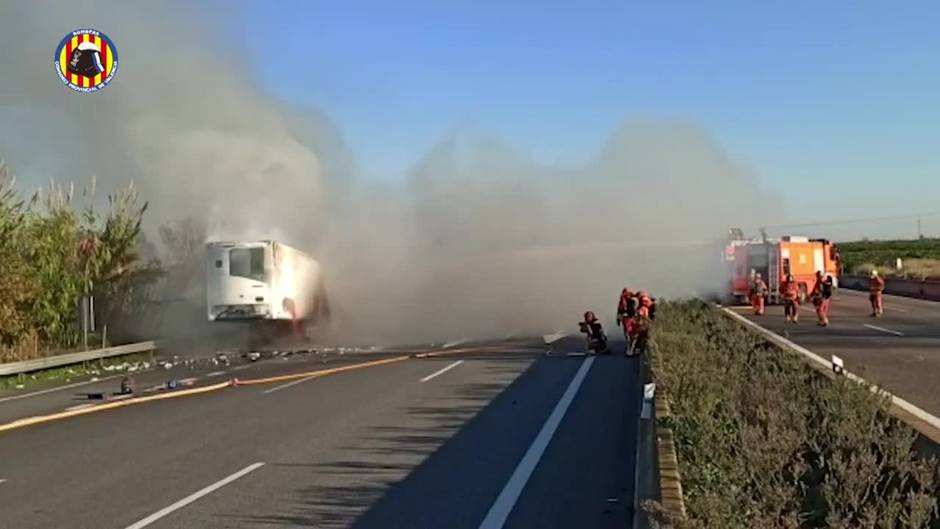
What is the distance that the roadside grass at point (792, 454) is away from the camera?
5426 millimetres

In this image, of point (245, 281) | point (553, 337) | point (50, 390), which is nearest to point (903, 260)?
point (553, 337)

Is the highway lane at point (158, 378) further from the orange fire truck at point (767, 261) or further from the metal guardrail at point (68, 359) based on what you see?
the orange fire truck at point (767, 261)

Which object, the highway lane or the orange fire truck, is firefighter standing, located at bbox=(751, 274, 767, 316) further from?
the highway lane

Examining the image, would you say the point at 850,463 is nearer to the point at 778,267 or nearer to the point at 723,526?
the point at 723,526

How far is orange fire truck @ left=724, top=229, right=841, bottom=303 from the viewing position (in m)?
42.9

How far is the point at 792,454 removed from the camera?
7375 millimetres

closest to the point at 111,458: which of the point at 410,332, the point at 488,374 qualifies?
the point at 488,374

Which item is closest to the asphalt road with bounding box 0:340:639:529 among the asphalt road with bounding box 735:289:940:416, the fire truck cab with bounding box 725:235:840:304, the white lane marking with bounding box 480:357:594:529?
the white lane marking with bounding box 480:357:594:529

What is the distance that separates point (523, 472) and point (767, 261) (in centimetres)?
3565

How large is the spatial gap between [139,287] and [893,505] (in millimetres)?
28877

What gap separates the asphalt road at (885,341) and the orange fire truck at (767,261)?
56.2 inches

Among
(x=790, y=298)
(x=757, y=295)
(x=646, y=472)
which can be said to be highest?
(x=757, y=295)

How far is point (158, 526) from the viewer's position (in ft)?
24.7

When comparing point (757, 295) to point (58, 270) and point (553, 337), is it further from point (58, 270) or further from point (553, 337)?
point (58, 270)
